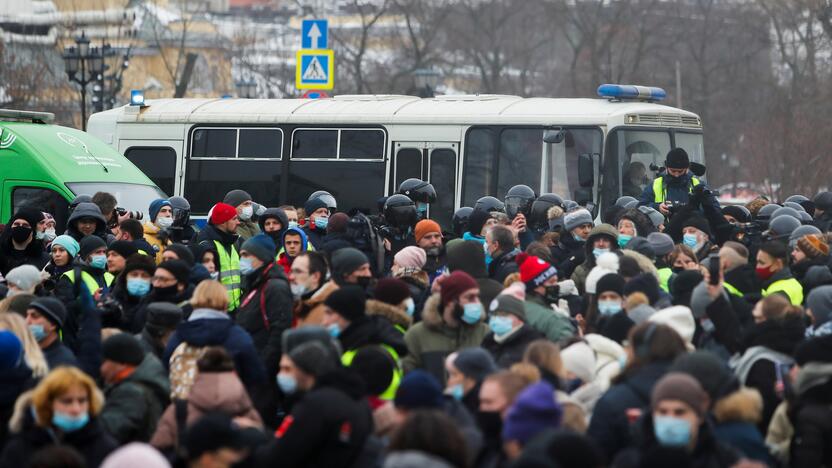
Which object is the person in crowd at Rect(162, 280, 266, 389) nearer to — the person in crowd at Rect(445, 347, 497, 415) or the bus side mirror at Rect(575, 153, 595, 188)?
the person in crowd at Rect(445, 347, 497, 415)

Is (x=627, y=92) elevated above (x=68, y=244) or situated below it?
above

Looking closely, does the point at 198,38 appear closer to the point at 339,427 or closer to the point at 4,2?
the point at 4,2

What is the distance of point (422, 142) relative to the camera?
2078 cm

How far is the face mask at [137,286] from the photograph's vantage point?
1045 centimetres

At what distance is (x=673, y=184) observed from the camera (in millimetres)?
15180

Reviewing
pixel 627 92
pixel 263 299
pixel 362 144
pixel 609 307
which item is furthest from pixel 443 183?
pixel 609 307

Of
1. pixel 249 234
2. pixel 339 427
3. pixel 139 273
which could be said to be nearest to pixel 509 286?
pixel 139 273

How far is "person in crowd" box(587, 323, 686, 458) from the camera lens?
7.46 m

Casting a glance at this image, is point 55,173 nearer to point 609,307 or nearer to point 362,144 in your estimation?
point 362,144

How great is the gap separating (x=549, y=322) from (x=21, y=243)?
553 centimetres

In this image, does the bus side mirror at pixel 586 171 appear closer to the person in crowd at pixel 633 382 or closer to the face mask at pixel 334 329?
the face mask at pixel 334 329

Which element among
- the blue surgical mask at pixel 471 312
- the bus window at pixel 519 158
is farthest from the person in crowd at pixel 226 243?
the bus window at pixel 519 158

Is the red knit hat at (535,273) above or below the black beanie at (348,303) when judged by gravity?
above

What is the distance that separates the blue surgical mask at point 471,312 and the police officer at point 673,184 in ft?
19.0
